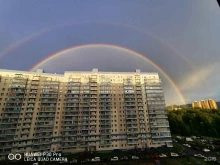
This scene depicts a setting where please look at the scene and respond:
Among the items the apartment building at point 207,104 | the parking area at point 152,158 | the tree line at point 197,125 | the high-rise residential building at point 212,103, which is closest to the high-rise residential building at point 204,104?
the apartment building at point 207,104

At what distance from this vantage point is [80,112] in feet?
140

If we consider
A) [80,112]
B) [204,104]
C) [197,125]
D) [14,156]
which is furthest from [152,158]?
[204,104]

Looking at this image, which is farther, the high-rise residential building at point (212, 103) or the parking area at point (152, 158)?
the high-rise residential building at point (212, 103)

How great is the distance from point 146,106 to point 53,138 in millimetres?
34084

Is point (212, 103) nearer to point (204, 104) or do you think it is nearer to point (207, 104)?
point (207, 104)

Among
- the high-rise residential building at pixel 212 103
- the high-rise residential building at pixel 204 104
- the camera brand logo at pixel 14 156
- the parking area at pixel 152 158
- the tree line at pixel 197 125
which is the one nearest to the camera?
the parking area at pixel 152 158

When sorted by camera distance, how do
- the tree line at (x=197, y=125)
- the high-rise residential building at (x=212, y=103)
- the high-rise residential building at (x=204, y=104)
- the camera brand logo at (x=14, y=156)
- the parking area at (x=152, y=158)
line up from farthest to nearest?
the high-rise residential building at (x=204, y=104) → the high-rise residential building at (x=212, y=103) → the tree line at (x=197, y=125) → the camera brand logo at (x=14, y=156) → the parking area at (x=152, y=158)

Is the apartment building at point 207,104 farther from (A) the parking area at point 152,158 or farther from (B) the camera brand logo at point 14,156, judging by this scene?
(B) the camera brand logo at point 14,156

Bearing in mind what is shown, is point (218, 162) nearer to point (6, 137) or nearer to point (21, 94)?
point (6, 137)

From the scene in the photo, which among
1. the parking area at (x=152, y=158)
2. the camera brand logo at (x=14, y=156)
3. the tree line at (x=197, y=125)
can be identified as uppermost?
the tree line at (x=197, y=125)

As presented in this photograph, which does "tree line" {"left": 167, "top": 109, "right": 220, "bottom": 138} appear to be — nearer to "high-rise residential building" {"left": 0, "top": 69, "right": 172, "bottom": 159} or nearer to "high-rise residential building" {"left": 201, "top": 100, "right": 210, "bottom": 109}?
"high-rise residential building" {"left": 0, "top": 69, "right": 172, "bottom": 159}

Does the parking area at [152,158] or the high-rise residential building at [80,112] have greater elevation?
the high-rise residential building at [80,112]

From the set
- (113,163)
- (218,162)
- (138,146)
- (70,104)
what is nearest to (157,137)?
(138,146)

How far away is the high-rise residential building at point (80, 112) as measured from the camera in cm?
3712
